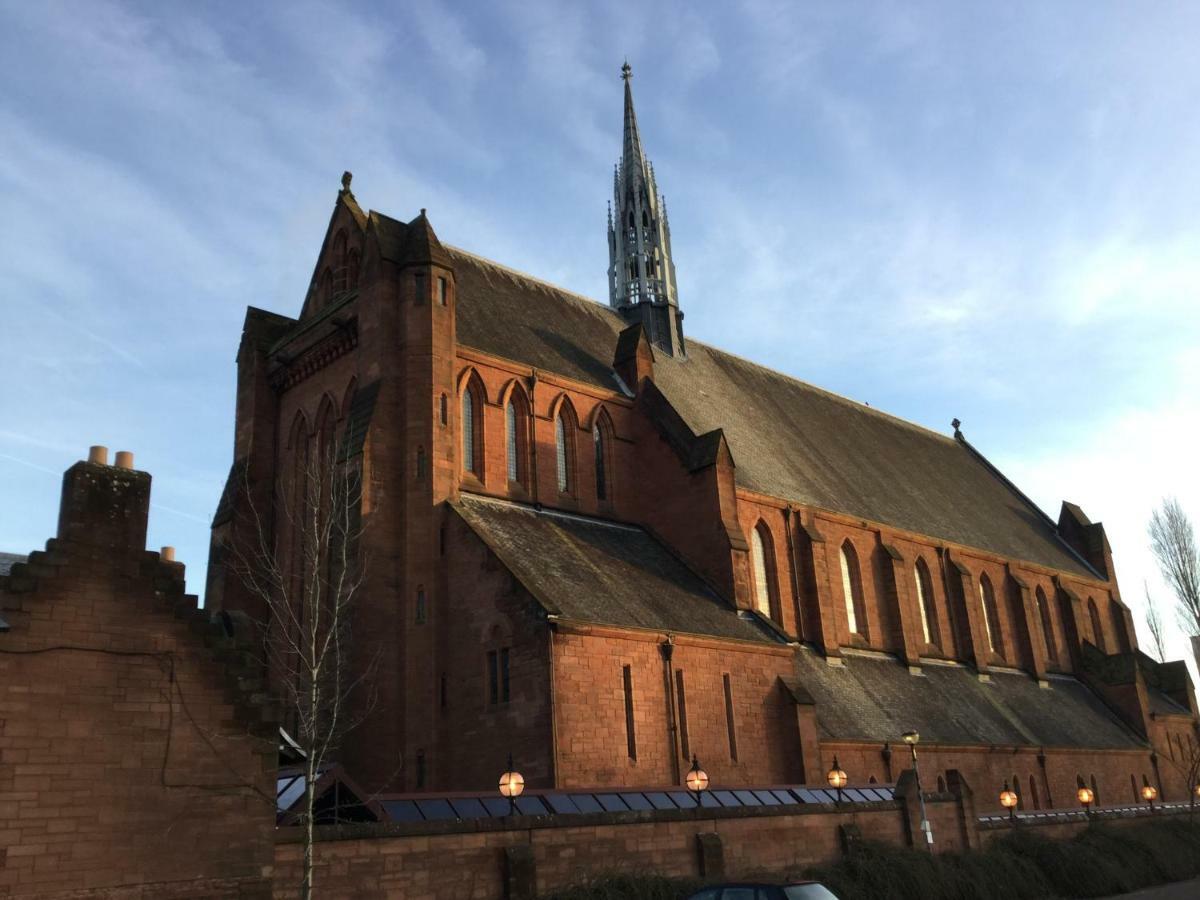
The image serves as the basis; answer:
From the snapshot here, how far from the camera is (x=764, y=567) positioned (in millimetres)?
39125

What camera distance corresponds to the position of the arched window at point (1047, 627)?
52.2m

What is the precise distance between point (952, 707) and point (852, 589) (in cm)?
563

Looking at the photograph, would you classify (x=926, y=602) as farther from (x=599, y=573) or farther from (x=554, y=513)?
(x=599, y=573)

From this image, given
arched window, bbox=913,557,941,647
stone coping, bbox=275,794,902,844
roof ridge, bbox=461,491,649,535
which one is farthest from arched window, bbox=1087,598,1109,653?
stone coping, bbox=275,794,902,844

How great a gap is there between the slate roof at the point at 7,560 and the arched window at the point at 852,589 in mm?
29961

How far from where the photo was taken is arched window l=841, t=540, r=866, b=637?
4231cm

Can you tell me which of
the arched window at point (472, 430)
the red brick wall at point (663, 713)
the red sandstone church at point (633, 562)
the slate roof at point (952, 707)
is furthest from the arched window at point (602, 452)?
the slate roof at point (952, 707)

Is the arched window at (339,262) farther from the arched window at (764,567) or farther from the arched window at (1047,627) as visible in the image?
the arched window at (1047,627)

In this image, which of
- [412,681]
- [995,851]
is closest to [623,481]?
[412,681]

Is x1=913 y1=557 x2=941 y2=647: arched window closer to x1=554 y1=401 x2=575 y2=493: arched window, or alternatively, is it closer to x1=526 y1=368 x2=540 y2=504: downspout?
x1=554 y1=401 x2=575 y2=493: arched window

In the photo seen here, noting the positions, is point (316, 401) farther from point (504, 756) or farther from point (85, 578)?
point (85, 578)

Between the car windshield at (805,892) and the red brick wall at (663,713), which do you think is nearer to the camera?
the car windshield at (805,892)

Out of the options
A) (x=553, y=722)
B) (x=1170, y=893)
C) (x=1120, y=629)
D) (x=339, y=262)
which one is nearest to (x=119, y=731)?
(x=553, y=722)

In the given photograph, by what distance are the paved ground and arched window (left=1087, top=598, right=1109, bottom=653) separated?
24.3 meters
